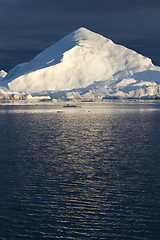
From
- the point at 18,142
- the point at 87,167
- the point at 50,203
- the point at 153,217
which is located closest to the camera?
the point at 153,217

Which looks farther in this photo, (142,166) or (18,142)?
(18,142)

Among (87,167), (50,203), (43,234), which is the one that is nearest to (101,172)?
(87,167)

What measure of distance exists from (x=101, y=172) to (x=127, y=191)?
5.98 meters

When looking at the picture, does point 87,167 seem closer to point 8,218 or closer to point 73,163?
point 73,163

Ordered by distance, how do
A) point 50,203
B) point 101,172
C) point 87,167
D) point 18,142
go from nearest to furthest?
point 50,203 < point 101,172 < point 87,167 < point 18,142

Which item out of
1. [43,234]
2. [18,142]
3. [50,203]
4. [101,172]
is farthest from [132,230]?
[18,142]

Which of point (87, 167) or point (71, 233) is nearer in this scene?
point (71, 233)

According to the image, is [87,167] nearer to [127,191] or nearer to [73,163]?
[73,163]

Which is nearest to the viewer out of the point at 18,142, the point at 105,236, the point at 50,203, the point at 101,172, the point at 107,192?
the point at 105,236

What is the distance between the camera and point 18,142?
51.7m

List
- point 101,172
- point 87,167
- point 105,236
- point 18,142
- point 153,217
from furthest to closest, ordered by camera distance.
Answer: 1. point 18,142
2. point 87,167
3. point 101,172
4. point 153,217
5. point 105,236

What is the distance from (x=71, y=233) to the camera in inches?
719

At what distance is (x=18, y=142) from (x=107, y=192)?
1138 inches

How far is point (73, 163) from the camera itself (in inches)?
1372
